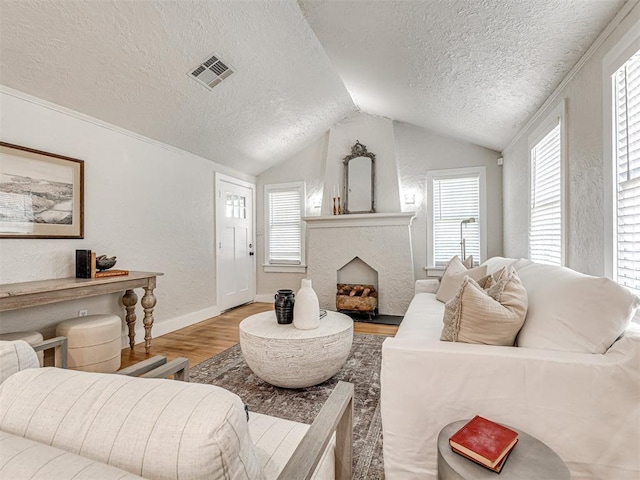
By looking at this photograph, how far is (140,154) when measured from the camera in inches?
132

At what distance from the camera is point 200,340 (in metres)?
3.37

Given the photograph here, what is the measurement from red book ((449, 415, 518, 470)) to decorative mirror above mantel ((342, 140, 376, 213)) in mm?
3802

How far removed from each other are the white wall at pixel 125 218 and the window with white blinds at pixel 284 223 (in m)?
1.09

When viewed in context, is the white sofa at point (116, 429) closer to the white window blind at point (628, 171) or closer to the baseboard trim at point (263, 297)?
the white window blind at point (628, 171)

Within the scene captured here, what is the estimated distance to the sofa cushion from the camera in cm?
119

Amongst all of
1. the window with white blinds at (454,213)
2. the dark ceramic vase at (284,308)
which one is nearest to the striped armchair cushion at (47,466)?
the dark ceramic vase at (284,308)

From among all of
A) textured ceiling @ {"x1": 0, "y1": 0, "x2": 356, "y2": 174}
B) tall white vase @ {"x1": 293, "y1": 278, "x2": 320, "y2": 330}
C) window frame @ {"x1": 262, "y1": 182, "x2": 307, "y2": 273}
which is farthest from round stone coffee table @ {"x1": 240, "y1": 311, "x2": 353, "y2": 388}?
window frame @ {"x1": 262, "y1": 182, "x2": 307, "y2": 273}

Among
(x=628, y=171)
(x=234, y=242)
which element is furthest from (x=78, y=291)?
(x=628, y=171)

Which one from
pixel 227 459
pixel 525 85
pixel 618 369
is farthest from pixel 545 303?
pixel 525 85

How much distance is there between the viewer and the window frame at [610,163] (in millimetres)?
1601

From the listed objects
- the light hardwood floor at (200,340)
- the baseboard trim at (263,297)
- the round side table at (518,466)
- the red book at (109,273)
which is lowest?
the light hardwood floor at (200,340)

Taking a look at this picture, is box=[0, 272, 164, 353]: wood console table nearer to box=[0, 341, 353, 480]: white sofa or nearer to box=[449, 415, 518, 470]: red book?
box=[0, 341, 353, 480]: white sofa

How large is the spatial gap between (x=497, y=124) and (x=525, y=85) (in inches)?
37.8

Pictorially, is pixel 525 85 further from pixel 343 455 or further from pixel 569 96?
pixel 343 455
